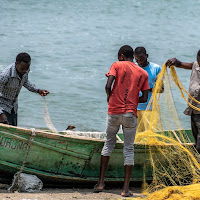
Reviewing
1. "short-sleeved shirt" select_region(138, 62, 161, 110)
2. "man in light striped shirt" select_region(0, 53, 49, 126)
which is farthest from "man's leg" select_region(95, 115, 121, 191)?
"man in light striped shirt" select_region(0, 53, 49, 126)

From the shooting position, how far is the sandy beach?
5517 millimetres

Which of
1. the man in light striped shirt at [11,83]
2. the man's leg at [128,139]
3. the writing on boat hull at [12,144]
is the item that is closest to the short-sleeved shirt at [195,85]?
the man's leg at [128,139]

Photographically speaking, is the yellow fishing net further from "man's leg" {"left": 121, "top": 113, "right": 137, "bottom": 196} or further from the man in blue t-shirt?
"man's leg" {"left": 121, "top": 113, "right": 137, "bottom": 196}

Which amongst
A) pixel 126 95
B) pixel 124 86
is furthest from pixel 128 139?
pixel 124 86

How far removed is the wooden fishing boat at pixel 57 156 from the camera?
18.8 feet

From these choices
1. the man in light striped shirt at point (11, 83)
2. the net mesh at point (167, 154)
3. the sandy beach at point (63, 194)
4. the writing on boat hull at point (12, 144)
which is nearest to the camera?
the sandy beach at point (63, 194)

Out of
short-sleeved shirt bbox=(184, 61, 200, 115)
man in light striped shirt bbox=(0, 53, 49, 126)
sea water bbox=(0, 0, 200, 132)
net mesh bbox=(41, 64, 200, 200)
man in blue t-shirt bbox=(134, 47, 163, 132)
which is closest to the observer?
man in light striped shirt bbox=(0, 53, 49, 126)

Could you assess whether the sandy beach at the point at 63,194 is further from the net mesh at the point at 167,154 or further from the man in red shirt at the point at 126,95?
the net mesh at the point at 167,154

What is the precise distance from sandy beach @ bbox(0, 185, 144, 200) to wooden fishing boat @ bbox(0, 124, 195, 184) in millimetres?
153

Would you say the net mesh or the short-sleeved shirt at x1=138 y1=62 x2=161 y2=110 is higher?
the short-sleeved shirt at x1=138 y1=62 x2=161 y2=110

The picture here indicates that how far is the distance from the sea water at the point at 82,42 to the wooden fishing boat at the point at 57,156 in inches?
227

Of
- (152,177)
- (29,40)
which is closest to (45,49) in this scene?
(29,40)

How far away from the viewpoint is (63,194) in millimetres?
5871

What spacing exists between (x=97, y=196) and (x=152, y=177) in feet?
4.07
